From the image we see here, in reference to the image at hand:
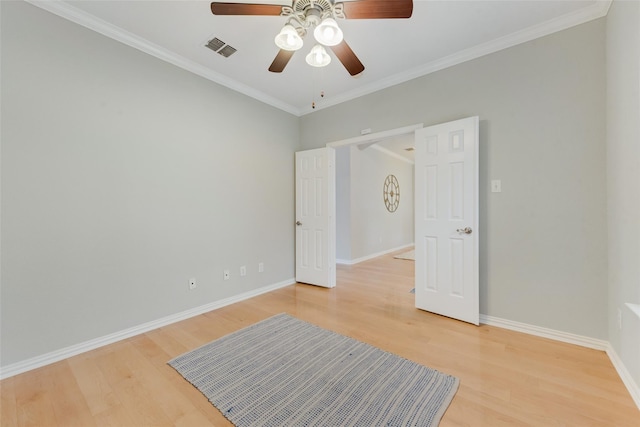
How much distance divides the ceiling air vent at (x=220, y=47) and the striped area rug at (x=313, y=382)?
274cm

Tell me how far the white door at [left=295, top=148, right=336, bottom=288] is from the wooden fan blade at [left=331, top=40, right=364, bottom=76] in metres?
1.65

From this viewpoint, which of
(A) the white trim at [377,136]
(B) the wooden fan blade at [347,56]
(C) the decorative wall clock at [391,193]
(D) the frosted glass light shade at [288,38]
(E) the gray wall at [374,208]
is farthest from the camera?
(C) the decorative wall clock at [391,193]

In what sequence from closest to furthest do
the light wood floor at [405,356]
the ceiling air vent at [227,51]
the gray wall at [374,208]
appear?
the light wood floor at [405,356] → the ceiling air vent at [227,51] → the gray wall at [374,208]

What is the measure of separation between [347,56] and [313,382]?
2.30 m

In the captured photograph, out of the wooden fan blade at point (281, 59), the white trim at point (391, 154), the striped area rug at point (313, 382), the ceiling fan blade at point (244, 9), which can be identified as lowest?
the striped area rug at point (313, 382)

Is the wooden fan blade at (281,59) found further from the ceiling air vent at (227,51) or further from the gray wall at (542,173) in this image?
the gray wall at (542,173)

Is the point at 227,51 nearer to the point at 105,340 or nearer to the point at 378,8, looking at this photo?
the point at 378,8

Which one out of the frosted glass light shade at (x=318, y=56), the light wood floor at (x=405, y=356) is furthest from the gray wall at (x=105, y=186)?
the frosted glass light shade at (x=318, y=56)

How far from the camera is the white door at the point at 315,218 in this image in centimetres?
361

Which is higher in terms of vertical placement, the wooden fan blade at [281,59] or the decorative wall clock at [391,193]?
the wooden fan blade at [281,59]

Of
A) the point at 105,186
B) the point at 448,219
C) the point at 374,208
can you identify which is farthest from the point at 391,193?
the point at 105,186

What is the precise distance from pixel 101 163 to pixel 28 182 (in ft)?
1.49

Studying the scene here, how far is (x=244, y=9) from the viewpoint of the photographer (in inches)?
61.2

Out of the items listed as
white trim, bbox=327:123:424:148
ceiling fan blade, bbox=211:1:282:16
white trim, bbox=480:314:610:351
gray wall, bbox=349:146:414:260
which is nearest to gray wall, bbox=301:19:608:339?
white trim, bbox=480:314:610:351
